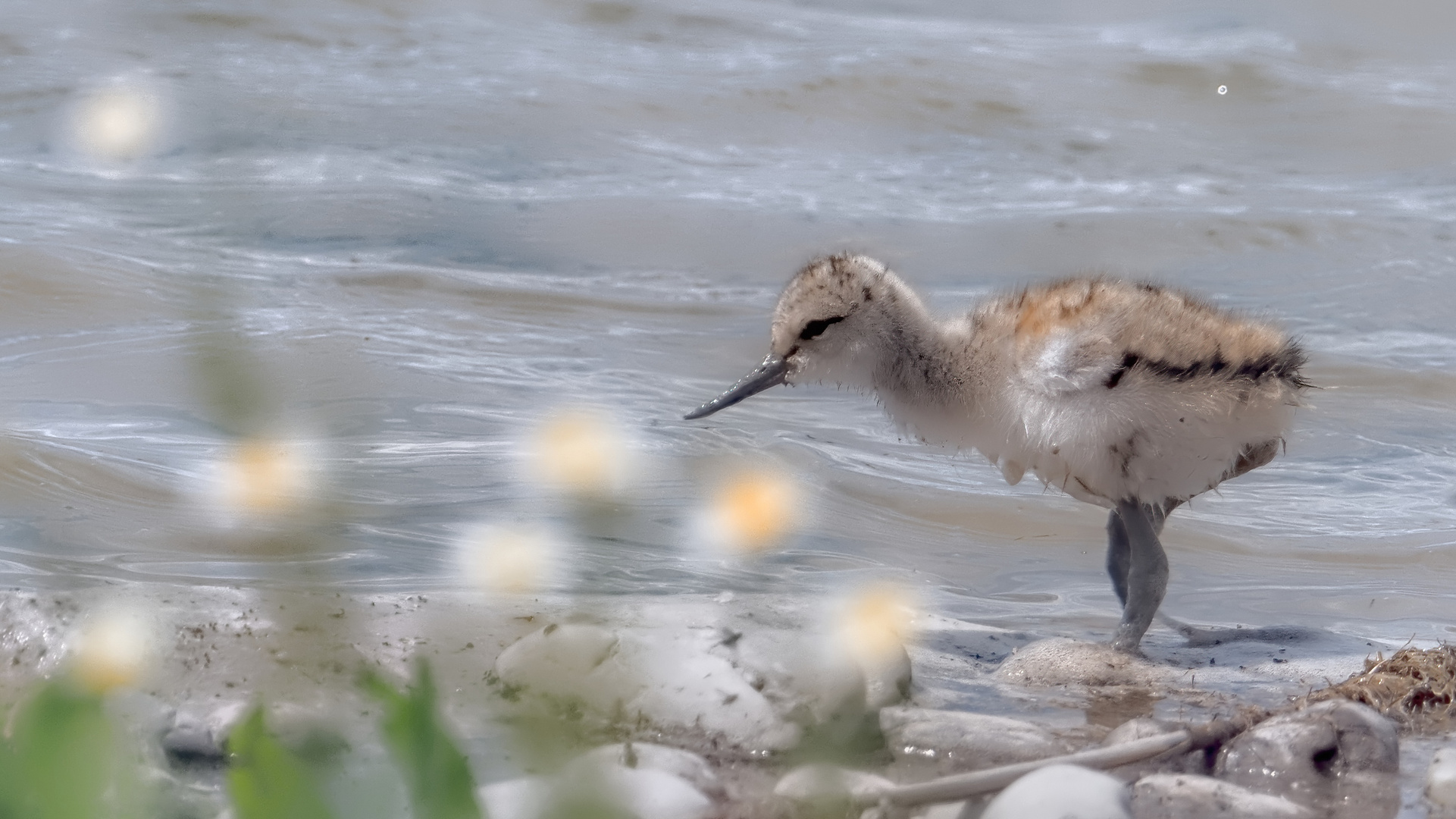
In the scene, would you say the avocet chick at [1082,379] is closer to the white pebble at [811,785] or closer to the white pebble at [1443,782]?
the white pebble at [1443,782]

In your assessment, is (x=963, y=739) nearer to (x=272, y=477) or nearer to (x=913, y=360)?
(x=913, y=360)

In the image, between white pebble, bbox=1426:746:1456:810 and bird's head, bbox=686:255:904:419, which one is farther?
bird's head, bbox=686:255:904:419

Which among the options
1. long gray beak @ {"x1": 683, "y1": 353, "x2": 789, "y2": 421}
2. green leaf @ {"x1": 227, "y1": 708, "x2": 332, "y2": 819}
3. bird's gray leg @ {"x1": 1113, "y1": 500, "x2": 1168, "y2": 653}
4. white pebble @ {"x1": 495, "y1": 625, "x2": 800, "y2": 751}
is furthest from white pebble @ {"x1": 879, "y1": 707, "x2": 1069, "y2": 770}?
green leaf @ {"x1": 227, "y1": 708, "x2": 332, "y2": 819}

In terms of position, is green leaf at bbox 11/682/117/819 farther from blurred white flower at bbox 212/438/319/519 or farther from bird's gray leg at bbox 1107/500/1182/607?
bird's gray leg at bbox 1107/500/1182/607

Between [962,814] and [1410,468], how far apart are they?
410 centimetres

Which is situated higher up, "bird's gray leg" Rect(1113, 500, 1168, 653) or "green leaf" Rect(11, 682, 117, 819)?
"green leaf" Rect(11, 682, 117, 819)

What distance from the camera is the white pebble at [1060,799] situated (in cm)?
237

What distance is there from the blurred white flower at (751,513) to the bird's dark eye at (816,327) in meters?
0.41

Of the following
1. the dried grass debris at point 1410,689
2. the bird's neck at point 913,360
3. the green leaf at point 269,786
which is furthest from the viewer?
the bird's neck at point 913,360

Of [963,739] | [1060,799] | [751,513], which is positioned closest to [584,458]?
[751,513]

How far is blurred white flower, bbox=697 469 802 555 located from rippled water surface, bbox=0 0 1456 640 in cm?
9

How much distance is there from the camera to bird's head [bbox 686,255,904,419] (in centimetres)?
413

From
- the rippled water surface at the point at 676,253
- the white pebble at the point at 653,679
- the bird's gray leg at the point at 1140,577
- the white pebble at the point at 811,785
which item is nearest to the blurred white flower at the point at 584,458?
the rippled water surface at the point at 676,253

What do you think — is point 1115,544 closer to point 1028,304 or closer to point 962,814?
point 1028,304
